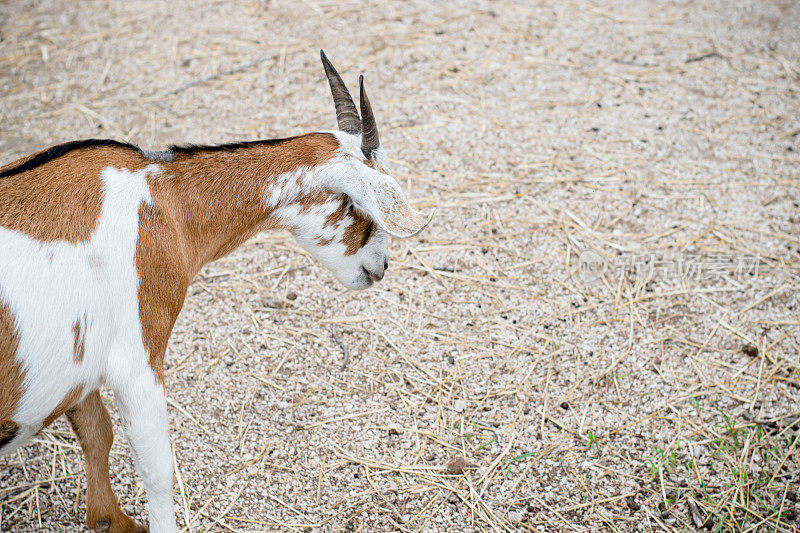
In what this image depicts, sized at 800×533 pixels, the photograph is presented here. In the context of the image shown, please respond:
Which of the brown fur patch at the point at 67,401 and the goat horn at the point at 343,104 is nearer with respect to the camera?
the brown fur patch at the point at 67,401

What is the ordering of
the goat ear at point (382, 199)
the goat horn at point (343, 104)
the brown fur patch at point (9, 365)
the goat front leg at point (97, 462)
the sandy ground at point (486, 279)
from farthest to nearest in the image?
the sandy ground at point (486, 279) → the goat horn at point (343, 104) → the goat front leg at point (97, 462) → the goat ear at point (382, 199) → the brown fur patch at point (9, 365)

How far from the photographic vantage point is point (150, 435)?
217cm

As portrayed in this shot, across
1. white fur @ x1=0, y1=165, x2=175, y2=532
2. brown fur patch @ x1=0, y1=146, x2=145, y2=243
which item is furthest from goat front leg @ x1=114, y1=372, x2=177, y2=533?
brown fur patch @ x1=0, y1=146, x2=145, y2=243

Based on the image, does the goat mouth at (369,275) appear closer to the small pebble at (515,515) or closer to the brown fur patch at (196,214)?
the brown fur patch at (196,214)

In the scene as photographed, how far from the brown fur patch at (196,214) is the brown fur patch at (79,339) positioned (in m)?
0.19

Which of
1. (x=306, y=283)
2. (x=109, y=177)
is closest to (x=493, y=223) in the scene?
A: (x=306, y=283)

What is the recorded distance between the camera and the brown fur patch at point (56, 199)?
1959mm

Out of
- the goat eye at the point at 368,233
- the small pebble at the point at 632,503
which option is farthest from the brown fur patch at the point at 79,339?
the small pebble at the point at 632,503

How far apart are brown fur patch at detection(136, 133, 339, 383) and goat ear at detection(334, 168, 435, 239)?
0.48 ft

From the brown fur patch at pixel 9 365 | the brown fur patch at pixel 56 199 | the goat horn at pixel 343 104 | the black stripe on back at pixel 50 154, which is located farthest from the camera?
the goat horn at pixel 343 104

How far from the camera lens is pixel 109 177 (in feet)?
7.09

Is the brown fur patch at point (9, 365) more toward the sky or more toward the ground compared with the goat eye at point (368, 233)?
more toward the sky

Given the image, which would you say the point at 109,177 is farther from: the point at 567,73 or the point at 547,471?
the point at 567,73

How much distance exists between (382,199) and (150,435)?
1.15 meters
